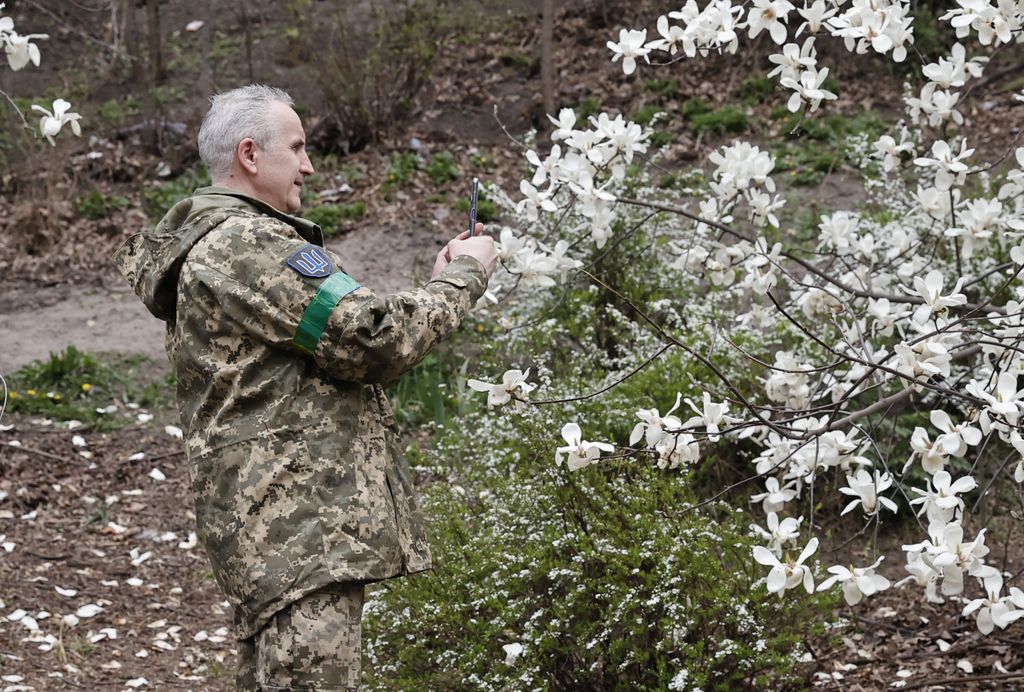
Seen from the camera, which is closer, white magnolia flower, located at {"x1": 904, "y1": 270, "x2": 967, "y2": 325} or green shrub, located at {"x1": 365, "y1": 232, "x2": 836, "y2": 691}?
white magnolia flower, located at {"x1": 904, "y1": 270, "x2": 967, "y2": 325}

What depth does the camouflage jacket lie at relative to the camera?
240 cm

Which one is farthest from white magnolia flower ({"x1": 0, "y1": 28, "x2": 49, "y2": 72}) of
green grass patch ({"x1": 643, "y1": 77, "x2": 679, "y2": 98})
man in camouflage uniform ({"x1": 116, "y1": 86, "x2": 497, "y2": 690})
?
green grass patch ({"x1": 643, "y1": 77, "x2": 679, "y2": 98})

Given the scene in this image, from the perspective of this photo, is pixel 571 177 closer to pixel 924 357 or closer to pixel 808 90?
pixel 808 90

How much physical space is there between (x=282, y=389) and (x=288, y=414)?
0.05 m

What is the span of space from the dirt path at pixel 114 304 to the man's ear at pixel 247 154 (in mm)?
4252

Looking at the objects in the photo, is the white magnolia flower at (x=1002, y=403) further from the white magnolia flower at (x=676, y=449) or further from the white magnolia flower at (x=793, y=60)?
the white magnolia flower at (x=793, y=60)

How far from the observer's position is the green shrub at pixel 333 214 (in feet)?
28.9

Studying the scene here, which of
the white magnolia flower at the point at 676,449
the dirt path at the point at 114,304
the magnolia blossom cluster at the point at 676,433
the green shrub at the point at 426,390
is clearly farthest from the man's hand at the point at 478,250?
the dirt path at the point at 114,304

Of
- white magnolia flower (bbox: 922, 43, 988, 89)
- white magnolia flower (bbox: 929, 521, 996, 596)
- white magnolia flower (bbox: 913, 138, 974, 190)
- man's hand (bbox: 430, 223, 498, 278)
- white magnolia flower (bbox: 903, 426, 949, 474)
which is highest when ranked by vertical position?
white magnolia flower (bbox: 922, 43, 988, 89)

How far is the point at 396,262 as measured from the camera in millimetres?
8297

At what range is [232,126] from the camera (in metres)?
2.65

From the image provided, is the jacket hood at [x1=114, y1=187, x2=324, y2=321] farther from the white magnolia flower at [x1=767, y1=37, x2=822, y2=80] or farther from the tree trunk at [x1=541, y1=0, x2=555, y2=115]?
the tree trunk at [x1=541, y1=0, x2=555, y2=115]

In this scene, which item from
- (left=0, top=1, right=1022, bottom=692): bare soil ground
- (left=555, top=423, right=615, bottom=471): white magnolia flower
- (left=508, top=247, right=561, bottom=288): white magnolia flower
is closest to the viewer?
(left=555, top=423, right=615, bottom=471): white magnolia flower

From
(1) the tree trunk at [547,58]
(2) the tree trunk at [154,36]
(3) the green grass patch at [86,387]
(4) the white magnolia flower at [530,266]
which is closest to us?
(4) the white magnolia flower at [530,266]
